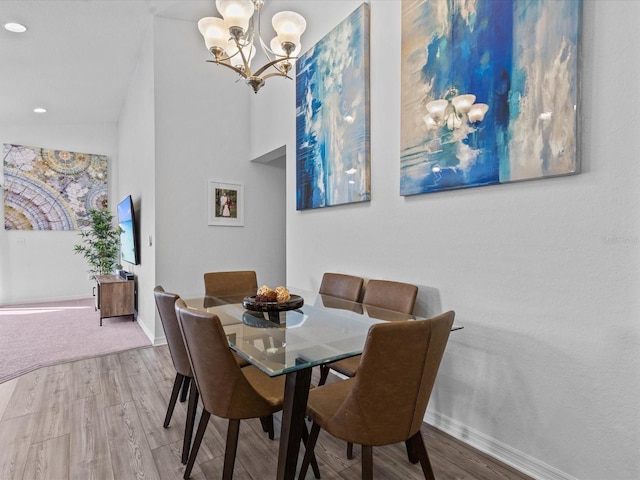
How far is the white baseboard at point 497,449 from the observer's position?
1.61 meters

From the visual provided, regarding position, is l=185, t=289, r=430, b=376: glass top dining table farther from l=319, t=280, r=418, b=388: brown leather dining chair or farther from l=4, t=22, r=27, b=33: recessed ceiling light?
l=4, t=22, r=27, b=33: recessed ceiling light

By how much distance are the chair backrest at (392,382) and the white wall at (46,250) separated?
6.96m

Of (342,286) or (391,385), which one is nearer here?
(391,385)

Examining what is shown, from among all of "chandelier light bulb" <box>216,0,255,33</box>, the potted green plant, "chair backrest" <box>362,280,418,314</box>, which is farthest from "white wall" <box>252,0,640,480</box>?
the potted green plant

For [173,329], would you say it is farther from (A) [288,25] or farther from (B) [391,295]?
(A) [288,25]

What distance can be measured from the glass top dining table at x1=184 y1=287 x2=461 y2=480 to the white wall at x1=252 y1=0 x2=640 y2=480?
478mm

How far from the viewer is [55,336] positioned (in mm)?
4008

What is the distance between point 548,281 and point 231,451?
161cm

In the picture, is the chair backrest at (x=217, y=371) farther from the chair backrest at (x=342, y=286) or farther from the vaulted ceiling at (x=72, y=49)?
the vaulted ceiling at (x=72, y=49)

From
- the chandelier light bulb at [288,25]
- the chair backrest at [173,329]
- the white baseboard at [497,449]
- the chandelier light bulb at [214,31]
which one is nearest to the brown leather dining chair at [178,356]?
the chair backrest at [173,329]

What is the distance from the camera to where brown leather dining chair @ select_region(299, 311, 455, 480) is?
116 centimetres

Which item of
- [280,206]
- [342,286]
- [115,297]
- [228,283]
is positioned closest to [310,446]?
[342,286]

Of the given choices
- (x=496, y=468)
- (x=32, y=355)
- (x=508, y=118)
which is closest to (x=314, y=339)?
(x=496, y=468)

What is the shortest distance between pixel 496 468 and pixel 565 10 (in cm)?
215
